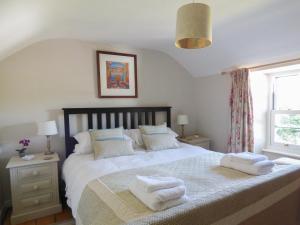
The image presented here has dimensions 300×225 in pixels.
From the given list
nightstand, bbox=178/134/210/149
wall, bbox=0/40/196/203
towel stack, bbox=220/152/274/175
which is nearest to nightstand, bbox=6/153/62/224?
wall, bbox=0/40/196/203

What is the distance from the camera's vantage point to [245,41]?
260cm

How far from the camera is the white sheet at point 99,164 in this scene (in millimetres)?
1786

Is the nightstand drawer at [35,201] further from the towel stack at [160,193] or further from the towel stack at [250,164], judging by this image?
the towel stack at [250,164]

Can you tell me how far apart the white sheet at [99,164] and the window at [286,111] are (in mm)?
1481

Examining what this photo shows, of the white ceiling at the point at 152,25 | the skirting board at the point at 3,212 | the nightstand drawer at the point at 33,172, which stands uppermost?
the white ceiling at the point at 152,25

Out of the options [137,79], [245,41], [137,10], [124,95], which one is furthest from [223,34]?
[124,95]

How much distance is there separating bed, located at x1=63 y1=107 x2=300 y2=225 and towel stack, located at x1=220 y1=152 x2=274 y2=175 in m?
0.07

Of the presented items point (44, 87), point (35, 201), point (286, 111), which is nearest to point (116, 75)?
point (44, 87)

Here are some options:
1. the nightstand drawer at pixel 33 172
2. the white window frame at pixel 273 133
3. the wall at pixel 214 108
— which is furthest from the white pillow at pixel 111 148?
the white window frame at pixel 273 133

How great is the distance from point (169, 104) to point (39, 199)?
2513 mm

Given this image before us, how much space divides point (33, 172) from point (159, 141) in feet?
5.24

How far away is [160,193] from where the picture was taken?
1.17 meters

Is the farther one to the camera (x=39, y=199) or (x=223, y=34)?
(x=223, y=34)

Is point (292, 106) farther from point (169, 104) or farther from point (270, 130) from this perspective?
point (169, 104)
